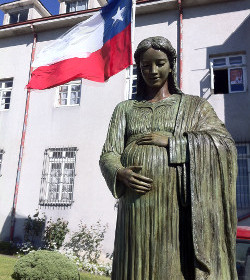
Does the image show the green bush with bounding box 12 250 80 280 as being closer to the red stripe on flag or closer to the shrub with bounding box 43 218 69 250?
the red stripe on flag

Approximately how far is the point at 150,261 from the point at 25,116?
12199mm

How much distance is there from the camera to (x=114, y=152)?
104 inches

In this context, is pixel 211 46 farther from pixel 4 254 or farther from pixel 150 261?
pixel 150 261

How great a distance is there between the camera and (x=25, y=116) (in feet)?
44.8

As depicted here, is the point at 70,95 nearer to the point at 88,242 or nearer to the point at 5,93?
the point at 5,93

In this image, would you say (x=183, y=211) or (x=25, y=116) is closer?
(x=183, y=211)

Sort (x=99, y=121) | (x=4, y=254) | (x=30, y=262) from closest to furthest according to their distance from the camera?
(x=30, y=262) < (x=4, y=254) < (x=99, y=121)

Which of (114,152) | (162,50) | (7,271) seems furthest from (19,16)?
(114,152)

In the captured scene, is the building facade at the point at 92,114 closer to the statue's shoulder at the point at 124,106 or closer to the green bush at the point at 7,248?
the green bush at the point at 7,248

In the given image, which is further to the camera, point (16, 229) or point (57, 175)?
point (57, 175)

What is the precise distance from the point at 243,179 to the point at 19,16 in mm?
14361

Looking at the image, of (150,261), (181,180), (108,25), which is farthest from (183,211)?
(108,25)

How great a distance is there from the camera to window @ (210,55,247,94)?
39.0 feet

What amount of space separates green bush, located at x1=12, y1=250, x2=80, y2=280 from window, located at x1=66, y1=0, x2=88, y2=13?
13868 millimetres
